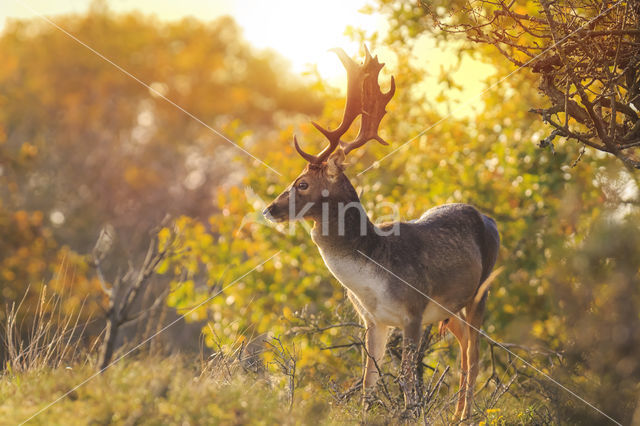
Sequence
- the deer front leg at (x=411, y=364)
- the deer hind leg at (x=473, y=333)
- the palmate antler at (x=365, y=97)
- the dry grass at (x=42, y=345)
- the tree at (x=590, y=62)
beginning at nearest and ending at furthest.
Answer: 1. the tree at (x=590, y=62)
2. the deer front leg at (x=411, y=364)
3. the dry grass at (x=42, y=345)
4. the palmate antler at (x=365, y=97)
5. the deer hind leg at (x=473, y=333)

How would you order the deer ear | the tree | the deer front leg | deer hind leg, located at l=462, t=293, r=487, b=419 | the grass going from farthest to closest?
deer hind leg, located at l=462, t=293, r=487, b=419 < the deer ear < the deer front leg < the tree < the grass

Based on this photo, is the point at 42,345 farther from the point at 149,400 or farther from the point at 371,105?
the point at 371,105

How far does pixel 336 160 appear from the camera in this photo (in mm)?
6355

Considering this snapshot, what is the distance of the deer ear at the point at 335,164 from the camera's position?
6.33 meters

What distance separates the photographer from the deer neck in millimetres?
6125

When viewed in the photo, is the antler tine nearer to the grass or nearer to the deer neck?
the deer neck

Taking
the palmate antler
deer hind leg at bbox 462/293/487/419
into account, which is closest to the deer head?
the palmate antler

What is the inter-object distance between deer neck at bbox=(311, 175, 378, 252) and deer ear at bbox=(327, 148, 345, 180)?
0.08 m

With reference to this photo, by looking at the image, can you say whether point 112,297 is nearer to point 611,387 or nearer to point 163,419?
point 163,419

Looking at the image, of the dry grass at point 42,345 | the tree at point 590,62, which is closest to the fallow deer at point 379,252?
the tree at point 590,62

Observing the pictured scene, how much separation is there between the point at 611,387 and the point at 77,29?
33.3 meters

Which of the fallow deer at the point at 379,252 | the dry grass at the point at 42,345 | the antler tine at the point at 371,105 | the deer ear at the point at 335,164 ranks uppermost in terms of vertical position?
the antler tine at the point at 371,105

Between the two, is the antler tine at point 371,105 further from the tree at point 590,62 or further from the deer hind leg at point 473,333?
the deer hind leg at point 473,333

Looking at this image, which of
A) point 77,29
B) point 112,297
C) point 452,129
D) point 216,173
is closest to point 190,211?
point 216,173
